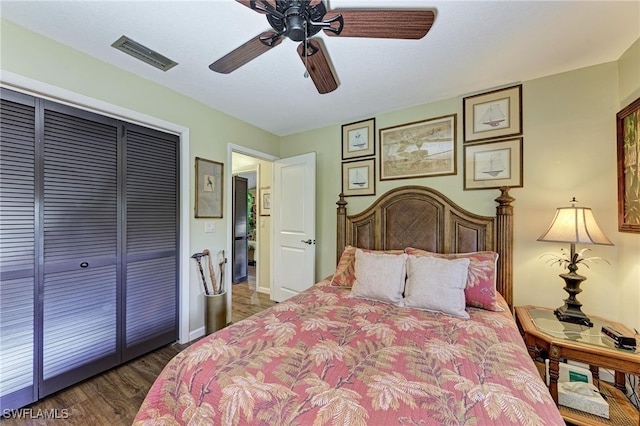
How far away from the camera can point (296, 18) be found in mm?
1180

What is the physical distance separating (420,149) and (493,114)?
0.70 metres

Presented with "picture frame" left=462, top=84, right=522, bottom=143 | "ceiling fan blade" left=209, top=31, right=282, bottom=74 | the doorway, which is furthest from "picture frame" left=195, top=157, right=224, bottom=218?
"picture frame" left=462, top=84, right=522, bottom=143

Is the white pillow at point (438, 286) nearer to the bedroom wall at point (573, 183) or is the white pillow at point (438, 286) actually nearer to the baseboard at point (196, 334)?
the bedroom wall at point (573, 183)

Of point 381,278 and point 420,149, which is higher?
point 420,149

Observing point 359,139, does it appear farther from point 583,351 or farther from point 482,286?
point 583,351

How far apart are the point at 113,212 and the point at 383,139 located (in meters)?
2.76

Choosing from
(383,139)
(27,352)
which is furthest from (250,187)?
(27,352)

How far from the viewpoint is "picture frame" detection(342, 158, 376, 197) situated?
119 inches

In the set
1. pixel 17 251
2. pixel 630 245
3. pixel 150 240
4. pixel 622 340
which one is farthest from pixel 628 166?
pixel 17 251

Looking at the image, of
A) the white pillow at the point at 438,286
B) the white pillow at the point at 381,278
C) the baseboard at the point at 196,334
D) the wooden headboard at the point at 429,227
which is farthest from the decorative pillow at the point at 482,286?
the baseboard at the point at 196,334

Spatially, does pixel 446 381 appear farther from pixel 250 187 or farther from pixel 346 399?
pixel 250 187

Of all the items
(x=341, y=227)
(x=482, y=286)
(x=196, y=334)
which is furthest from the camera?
(x=341, y=227)

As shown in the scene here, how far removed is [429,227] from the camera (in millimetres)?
2576

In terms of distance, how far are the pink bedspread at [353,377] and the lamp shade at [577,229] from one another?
2.65ft
